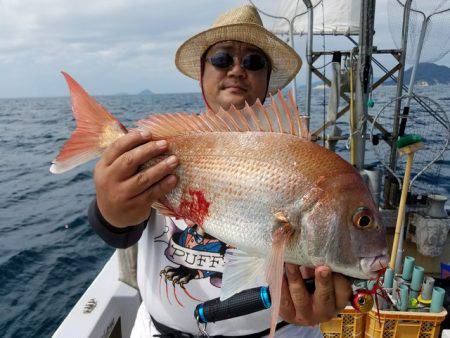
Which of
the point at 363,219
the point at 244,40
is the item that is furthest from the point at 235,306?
the point at 244,40

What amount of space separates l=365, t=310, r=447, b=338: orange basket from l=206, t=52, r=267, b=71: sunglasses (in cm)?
240

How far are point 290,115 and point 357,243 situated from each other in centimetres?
57

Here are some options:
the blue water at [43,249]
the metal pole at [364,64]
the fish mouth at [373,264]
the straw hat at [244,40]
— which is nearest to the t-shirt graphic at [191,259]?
the fish mouth at [373,264]

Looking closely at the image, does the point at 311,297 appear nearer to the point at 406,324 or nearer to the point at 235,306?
the point at 235,306

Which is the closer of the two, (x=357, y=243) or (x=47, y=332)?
(x=357, y=243)

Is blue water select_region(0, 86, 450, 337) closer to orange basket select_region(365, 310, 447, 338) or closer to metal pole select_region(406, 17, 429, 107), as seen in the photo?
metal pole select_region(406, 17, 429, 107)

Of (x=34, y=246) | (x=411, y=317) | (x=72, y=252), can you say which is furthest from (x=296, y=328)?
(x=34, y=246)

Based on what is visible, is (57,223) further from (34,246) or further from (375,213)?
(375,213)

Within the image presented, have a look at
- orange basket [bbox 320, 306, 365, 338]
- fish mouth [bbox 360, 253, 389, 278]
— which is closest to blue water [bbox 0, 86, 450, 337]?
orange basket [bbox 320, 306, 365, 338]

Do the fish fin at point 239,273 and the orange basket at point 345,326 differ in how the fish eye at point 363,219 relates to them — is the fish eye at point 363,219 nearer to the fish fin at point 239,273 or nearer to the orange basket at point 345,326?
the fish fin at point 239,273

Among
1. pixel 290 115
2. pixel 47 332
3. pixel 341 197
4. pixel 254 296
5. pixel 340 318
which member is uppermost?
pixel 290 115

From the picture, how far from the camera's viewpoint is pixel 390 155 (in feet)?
19.1

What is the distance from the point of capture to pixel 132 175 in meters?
1.54

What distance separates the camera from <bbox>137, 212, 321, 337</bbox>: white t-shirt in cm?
191
